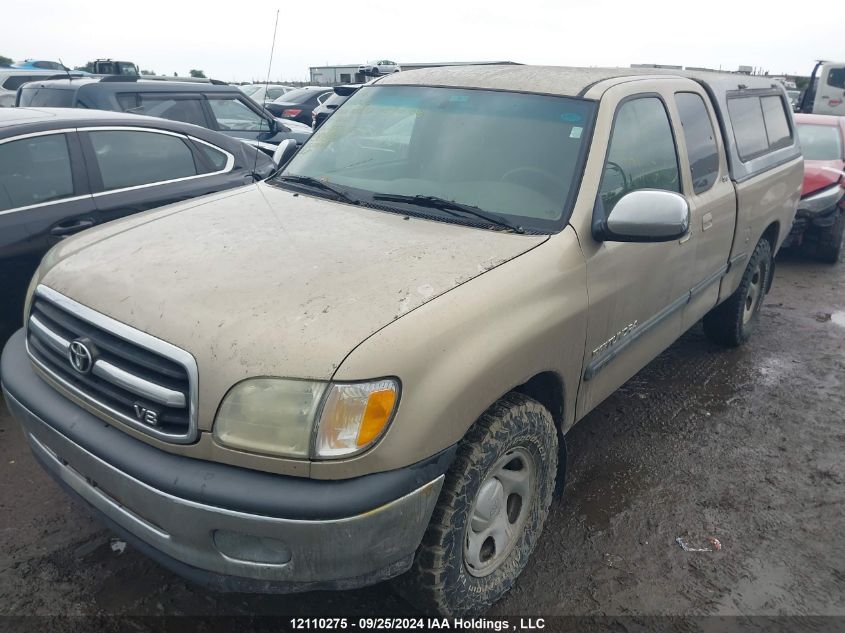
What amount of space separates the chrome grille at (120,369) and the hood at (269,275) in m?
0.04

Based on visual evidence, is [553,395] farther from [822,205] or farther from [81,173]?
[822,205]

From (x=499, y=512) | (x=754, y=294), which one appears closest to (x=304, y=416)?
(x=499, y=512)

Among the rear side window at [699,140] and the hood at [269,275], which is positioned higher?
the rear side window at [699,140]

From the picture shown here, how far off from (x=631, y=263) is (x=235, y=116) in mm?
6340

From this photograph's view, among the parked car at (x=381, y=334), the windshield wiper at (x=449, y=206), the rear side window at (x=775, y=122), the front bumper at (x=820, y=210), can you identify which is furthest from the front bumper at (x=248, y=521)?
the front bumper at (x=820, y=210)

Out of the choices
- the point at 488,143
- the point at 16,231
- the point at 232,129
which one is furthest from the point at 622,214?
the point at 232,129

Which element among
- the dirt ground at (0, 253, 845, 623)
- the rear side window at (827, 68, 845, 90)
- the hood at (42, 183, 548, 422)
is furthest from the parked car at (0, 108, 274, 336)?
the rear side window at (827, 68, 845, 90)

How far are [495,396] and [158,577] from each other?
1524mm

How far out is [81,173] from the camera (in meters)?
4.21

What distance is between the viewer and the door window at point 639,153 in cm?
294

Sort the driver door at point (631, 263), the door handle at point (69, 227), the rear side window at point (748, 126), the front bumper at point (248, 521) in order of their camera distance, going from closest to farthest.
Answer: the front bumper at point (248, 521), the driver door at point (631, 263), the door handle at point (69, 227), the rear side window at point (748, 126)

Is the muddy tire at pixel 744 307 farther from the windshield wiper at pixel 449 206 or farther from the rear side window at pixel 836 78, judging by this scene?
the rear side window at pixel 836 78

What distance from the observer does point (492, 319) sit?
2.18 meters

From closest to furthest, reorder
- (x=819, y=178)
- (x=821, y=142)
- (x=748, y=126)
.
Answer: (x=748, y=126), (x=819, y=178), (x=821, y=142)
